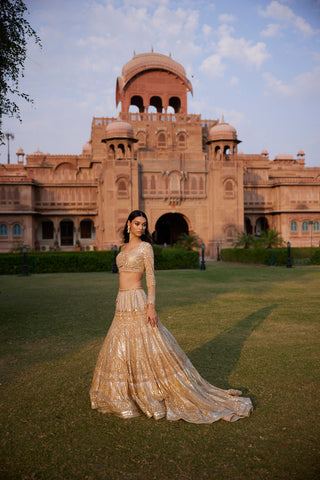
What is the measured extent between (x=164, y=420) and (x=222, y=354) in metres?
2.37

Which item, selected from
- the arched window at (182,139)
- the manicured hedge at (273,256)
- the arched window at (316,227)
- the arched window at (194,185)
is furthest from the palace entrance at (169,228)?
the arched window at (316,227)

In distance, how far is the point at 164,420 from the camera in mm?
4070

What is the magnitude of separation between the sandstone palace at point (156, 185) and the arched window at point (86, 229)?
10 cm

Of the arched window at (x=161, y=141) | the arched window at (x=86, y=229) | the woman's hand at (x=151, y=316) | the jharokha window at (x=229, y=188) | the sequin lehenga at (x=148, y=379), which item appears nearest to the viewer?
the sequin lehenga at (x=148, y=379)

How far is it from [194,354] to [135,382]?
7.22 feet

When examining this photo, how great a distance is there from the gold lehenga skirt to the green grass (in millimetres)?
123

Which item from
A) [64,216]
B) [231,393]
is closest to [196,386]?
[231,393]

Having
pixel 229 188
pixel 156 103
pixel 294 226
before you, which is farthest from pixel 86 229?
pixel 294 226

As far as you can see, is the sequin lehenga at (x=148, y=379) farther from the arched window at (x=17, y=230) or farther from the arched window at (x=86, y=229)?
the arched window at (x=86, y=229)

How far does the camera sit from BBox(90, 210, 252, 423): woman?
4.12 metres

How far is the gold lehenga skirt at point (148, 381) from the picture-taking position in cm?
412

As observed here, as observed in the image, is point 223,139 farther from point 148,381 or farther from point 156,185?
point 148,381

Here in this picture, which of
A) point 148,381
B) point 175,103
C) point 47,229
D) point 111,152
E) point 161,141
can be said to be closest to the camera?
point 148,381

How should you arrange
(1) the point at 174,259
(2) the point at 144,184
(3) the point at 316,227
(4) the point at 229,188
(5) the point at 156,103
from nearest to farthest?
(1) the point at 174,259, (2) the point at 144,184, (4) the point at 229,188, (3) the point at 316,227, (5) the point at 156,103
